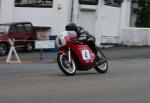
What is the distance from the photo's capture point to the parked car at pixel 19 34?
30.1m

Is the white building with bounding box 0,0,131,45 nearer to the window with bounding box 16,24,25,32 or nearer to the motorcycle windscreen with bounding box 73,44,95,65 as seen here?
the window with bounding box 16,24,25,32

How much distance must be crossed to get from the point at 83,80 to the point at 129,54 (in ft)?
46.1

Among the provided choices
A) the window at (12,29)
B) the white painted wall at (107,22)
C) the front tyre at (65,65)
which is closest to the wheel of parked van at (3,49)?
the window at (12,29)

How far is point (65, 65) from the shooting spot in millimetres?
16094

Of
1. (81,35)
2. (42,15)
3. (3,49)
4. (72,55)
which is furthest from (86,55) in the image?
(42,15)

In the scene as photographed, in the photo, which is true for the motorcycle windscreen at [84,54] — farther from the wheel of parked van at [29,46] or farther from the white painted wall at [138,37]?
the white painted wall at [138,37]

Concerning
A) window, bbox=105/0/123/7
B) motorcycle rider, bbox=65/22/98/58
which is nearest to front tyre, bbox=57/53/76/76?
motorcycle rider, bbox=65/22/98/58

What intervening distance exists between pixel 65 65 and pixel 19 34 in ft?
50.3

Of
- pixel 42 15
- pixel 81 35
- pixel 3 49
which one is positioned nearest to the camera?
pixel 81 35

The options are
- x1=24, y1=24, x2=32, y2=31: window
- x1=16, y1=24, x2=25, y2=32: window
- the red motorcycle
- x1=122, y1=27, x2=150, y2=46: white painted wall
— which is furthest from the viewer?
x1=122, y1=27, x2=150, y2=46: white painted wall

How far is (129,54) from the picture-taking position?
2858cm

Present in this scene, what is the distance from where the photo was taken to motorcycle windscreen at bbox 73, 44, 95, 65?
54.1 ft

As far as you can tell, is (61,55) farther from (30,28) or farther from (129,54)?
(30,28)

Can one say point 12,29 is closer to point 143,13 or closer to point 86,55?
point 143,13
